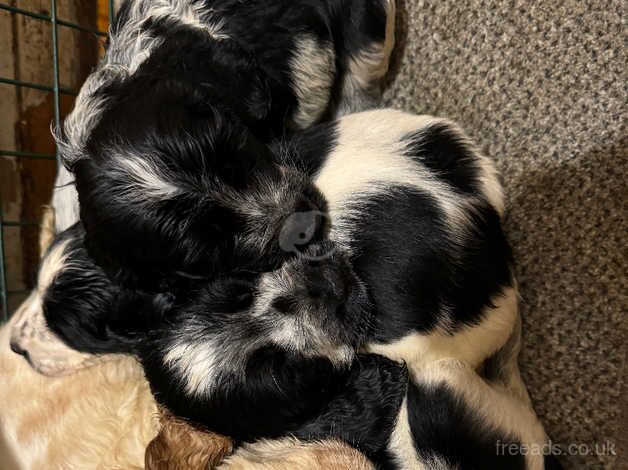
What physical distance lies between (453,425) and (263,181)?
2.73 ft

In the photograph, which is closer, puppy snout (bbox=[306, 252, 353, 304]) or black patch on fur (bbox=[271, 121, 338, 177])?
puppy snout (bbox=[306, 252, 353, 304])

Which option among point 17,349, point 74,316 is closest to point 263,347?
point 74,316

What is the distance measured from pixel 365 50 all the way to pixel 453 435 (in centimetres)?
125

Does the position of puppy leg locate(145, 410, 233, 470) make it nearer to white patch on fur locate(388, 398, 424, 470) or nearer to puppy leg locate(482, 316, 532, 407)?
white patch on fur locate(388, 398, 424, 470)

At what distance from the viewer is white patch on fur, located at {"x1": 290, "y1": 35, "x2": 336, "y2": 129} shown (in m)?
2.00

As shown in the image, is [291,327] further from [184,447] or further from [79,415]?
[79,415]

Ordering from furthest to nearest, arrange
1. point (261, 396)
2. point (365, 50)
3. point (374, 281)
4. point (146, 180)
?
point (365, 50), point (374, 281), point (261, 396), point (146, 180)

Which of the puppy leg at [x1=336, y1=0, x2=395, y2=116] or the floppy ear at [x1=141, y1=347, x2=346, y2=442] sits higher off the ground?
the puppy leg at [x1=336, y1=0, x2=395, y2=116]

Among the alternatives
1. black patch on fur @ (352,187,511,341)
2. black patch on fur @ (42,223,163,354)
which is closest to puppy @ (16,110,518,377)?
black patch on fur @ (352,187,511,341)

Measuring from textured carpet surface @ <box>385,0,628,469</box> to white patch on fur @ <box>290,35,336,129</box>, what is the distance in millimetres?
457

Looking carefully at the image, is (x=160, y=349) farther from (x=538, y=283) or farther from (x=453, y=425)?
(x=538, y=283)

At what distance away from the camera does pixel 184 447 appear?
1.77m

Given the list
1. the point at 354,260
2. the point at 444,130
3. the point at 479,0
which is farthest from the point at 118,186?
the point at 479,0

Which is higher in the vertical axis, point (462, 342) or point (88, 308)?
point (462, 342)
